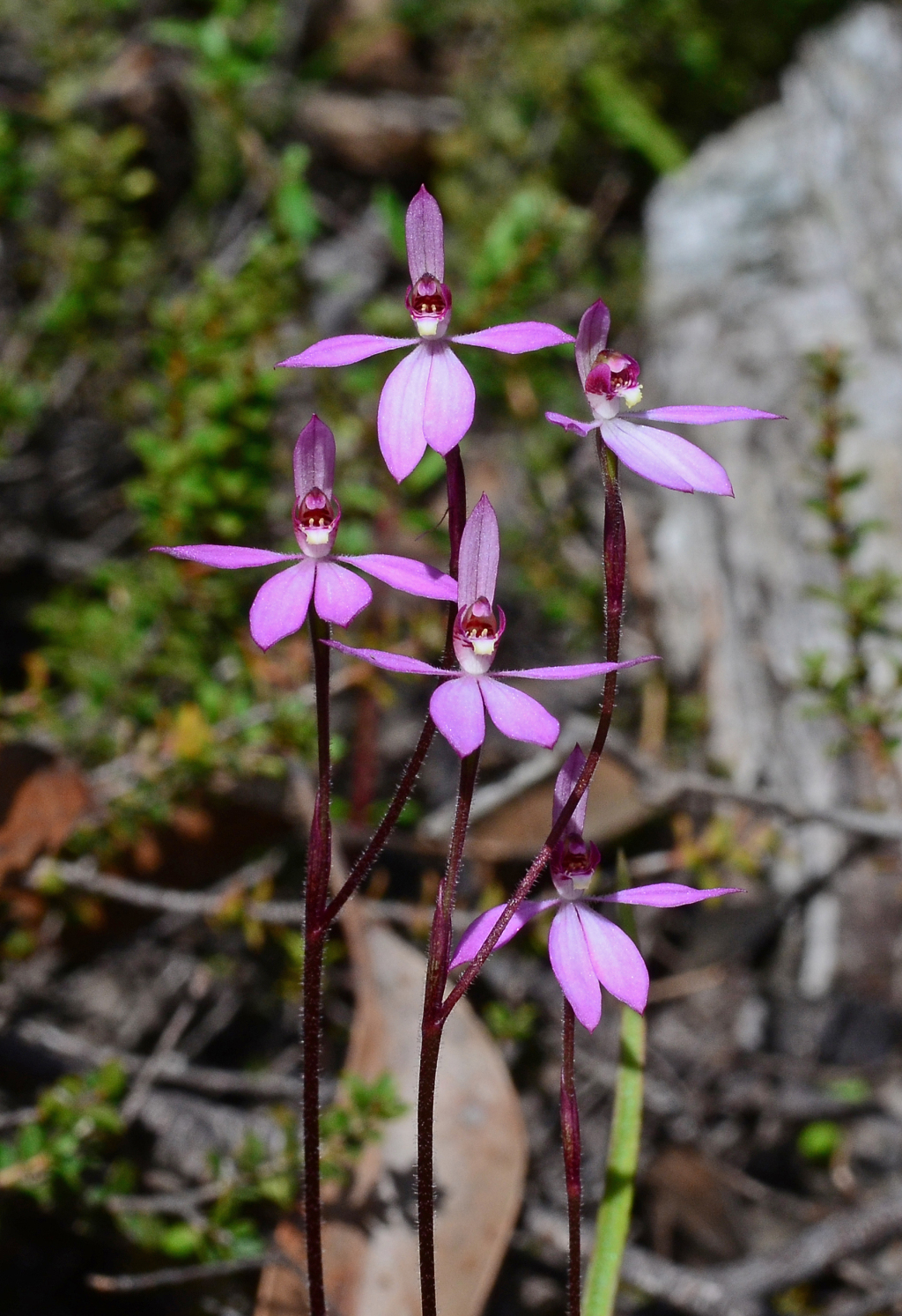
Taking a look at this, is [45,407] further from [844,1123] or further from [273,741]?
[844,1123]

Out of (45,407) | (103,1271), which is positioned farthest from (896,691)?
(45,407)

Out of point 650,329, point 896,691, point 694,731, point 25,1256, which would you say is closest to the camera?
point 25,1256

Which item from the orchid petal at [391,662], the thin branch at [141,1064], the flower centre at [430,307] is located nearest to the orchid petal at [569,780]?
the orchid petal at [391,662]

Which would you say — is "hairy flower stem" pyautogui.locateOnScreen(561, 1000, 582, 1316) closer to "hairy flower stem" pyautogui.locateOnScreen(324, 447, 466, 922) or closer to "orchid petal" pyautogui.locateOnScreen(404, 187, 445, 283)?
"hairy flower stem" pyautogui.locateOnScreen(324, 447, 466, 922)

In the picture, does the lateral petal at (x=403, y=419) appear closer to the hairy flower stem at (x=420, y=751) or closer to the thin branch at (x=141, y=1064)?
the hairy flower stem at (x=420, y=751)

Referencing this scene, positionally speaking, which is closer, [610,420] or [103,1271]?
[610,420]

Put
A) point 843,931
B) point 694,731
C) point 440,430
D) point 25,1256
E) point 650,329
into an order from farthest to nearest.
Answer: point 650,329
point 694,731
point 843,931
point 25,1256
point 440,430
